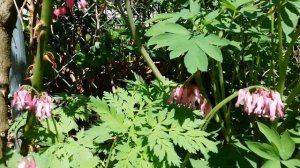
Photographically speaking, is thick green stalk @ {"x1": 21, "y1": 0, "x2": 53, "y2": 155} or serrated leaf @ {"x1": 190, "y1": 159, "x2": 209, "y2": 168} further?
serrated leaf @ {"x1": 190, "y1": 159, "x2": 209, "y2": 168}

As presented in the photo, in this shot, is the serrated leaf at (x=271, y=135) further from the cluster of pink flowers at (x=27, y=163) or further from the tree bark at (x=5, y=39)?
the tree bark at (x=5, y=39)

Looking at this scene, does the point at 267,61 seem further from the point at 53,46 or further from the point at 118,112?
the point at 53,46

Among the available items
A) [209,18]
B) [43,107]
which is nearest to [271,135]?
[209,18]

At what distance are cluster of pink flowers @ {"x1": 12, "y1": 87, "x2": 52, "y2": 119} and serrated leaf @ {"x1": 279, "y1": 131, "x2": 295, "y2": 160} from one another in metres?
0.92

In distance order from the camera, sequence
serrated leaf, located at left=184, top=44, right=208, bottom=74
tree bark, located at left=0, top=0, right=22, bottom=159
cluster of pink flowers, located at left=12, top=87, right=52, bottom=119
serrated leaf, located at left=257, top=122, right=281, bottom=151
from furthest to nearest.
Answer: tree bark, located at left=0, top=0, right=22, bottom=159, cluster of pink flowers, located at left=12, top=87, right=52, bottom=119, serrated leaf, located at left=257, top=122, right=281, bottom=151, serrated leaf, located at left=184, top=44, right=208, bottom=74

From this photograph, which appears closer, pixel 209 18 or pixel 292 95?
pixel 209 18

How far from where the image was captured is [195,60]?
1.67 m

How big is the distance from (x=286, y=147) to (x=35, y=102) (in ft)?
3.29

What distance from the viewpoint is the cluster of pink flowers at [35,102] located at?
1.88m

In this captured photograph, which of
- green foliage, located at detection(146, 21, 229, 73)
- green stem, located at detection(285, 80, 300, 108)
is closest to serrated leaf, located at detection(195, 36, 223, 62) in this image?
green foliage, located at detection(146, 21, 229, 73)

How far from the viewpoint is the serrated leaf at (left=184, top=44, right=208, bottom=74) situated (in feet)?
5.44

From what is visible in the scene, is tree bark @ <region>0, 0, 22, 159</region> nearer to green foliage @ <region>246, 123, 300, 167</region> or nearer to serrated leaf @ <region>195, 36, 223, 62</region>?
serrated leaf @ <region>195, 36, 223, 62</region>

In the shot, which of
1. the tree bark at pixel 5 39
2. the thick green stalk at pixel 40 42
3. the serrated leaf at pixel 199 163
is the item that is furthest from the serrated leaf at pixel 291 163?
the tree bark at pixel 5 39

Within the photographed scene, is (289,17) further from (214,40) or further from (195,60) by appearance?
(195,60)
